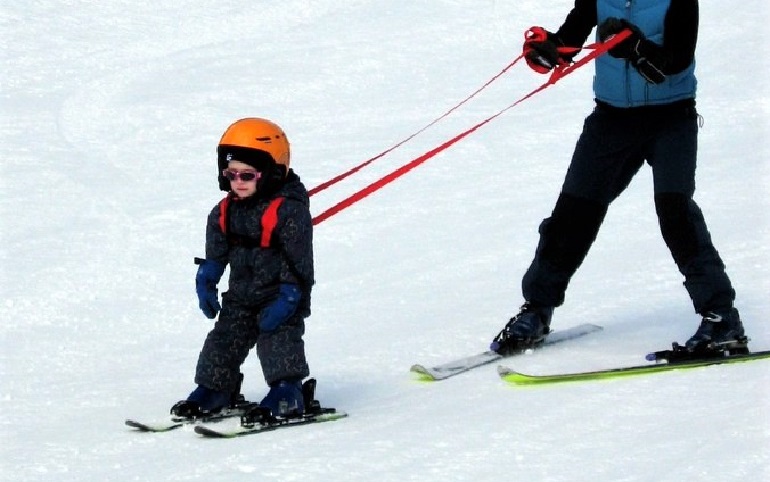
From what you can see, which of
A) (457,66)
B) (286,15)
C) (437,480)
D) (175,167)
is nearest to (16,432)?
(437,480)

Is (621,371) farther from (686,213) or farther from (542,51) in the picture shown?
(542,51)

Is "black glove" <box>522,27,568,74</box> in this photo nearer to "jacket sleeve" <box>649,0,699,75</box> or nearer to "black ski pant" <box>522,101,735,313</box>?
"black ski pant" <box>522,101,735,313</box>

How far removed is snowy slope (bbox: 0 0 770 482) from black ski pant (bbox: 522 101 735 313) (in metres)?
0.39

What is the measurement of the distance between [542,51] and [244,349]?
1867mm

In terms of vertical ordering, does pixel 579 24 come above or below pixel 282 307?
above

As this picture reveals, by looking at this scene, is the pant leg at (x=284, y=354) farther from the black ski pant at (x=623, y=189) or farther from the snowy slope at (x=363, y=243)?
the black ski pant at (x=623, y=189)

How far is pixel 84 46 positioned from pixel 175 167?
12.8 ft

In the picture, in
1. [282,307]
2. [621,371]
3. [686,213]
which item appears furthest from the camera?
[686,213]

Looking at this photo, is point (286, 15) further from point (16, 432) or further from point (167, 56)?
point (16, 432)

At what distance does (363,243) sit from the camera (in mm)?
9211

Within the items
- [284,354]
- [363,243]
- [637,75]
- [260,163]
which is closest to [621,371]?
[637,75]

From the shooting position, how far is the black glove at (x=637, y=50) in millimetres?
5949

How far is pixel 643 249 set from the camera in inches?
337

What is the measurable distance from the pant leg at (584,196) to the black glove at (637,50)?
0.34 m
